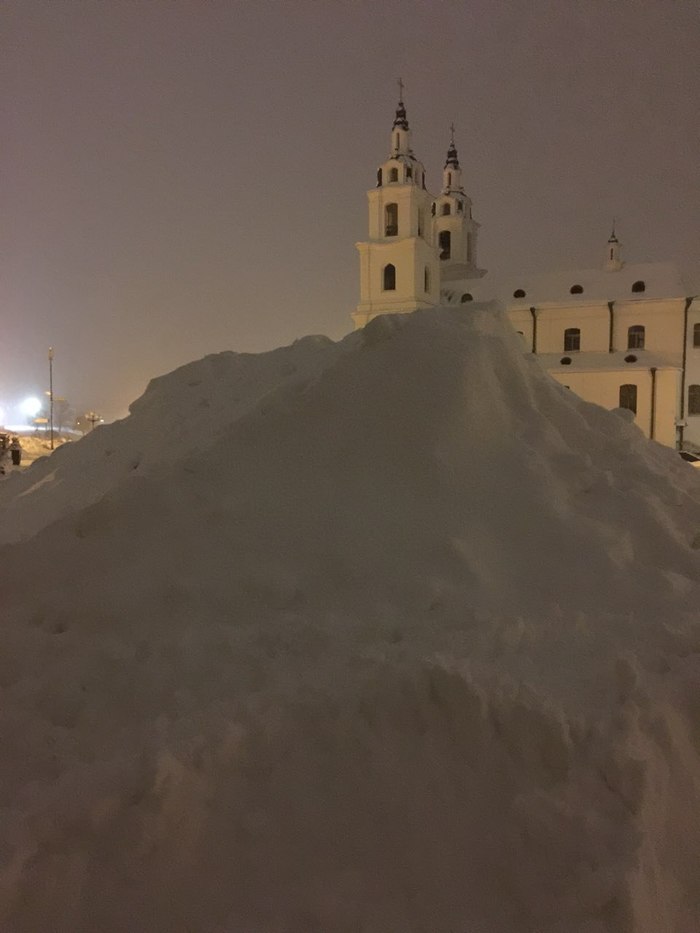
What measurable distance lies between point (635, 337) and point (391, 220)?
14731 mm

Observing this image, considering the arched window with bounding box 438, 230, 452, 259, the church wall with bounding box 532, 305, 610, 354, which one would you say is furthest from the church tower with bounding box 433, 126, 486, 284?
the church wall with bounding box 532, 305, 610, 354

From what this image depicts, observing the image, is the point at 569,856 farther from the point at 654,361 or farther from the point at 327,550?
the point at 654,361

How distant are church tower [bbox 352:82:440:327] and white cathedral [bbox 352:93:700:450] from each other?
0.05 m

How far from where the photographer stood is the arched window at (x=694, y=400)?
1293 inches

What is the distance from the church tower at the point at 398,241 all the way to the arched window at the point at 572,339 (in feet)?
25.1

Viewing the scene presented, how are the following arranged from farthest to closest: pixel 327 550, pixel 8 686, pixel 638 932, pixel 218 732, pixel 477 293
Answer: pixel 477 293 → pixel 327 550 → pixel 8 686 → pixel 218 732 → pixel 638 932

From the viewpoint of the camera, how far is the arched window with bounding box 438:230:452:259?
142 feet

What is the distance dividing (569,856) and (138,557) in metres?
2.73

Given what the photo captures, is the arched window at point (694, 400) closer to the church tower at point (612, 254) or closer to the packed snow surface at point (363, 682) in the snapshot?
the church tower at point (612, 254)

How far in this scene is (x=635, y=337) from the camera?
34.1 metres

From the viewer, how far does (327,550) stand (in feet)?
12.4

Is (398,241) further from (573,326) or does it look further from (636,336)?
→ (636,336)

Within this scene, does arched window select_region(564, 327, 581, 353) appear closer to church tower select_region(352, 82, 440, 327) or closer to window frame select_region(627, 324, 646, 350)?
window frame select_region(627, 324, 646, 350)

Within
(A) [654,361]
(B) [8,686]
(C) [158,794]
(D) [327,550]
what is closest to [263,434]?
(D) [327,550]
